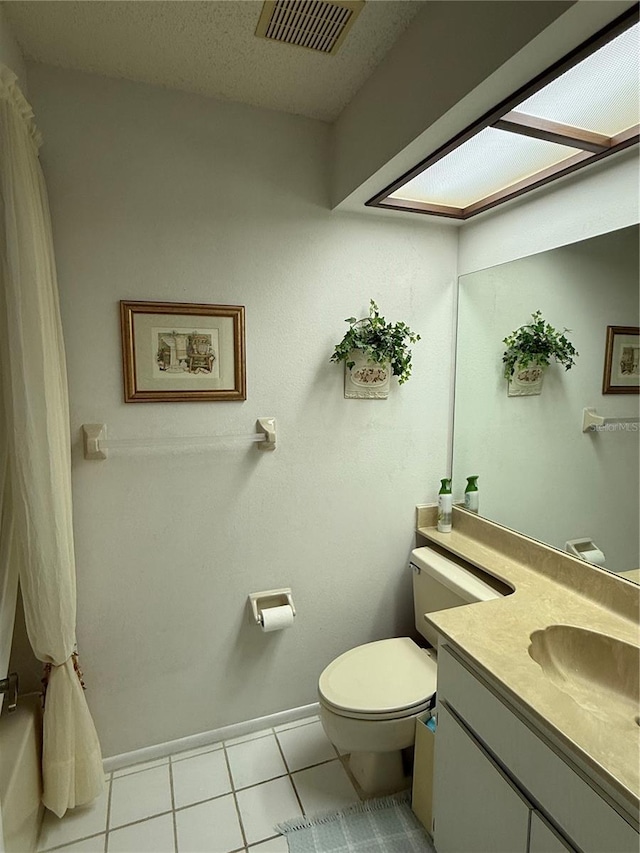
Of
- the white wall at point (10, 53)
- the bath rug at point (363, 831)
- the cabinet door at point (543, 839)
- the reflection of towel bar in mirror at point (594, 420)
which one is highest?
the white wall at point (10, 53)

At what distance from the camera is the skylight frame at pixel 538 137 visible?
3.13 feet

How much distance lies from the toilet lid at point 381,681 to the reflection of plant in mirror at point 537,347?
3.99 feet

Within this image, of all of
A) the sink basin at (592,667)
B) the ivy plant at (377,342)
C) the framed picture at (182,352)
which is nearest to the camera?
the sink basin at (592,667)

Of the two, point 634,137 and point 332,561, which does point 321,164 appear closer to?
point 634,137

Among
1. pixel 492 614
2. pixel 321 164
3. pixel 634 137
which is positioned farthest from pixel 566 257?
pixel 492 614

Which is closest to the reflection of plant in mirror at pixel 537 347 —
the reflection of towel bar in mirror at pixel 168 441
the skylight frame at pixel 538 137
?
the skylight frame at pixel 538 137

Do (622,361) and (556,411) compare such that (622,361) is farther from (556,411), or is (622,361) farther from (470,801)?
(470,801)

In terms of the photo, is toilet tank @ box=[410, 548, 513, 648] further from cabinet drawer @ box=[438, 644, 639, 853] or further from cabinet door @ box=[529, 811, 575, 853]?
cabinet door @ box=[529, 811, 575, 853]

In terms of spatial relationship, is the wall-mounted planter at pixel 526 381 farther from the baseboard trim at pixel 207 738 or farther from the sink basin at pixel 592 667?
the baseboard trim at pixel 207 738

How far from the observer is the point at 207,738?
6.18 feet

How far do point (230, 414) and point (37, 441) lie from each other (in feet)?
2.22

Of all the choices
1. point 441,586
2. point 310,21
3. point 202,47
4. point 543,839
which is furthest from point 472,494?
point 202,47

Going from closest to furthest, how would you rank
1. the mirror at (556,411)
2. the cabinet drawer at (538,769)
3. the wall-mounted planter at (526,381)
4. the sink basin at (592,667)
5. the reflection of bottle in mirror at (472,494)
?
the cabinet drawer at (538,769)
the sink basin at (592,667)
the mirror at (556,411)
the wall-mounted planter at (526,381)
the reflection of bottle in mirror at (472,494)

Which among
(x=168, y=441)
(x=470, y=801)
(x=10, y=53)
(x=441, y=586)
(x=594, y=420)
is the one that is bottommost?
(x=470, y=801)
